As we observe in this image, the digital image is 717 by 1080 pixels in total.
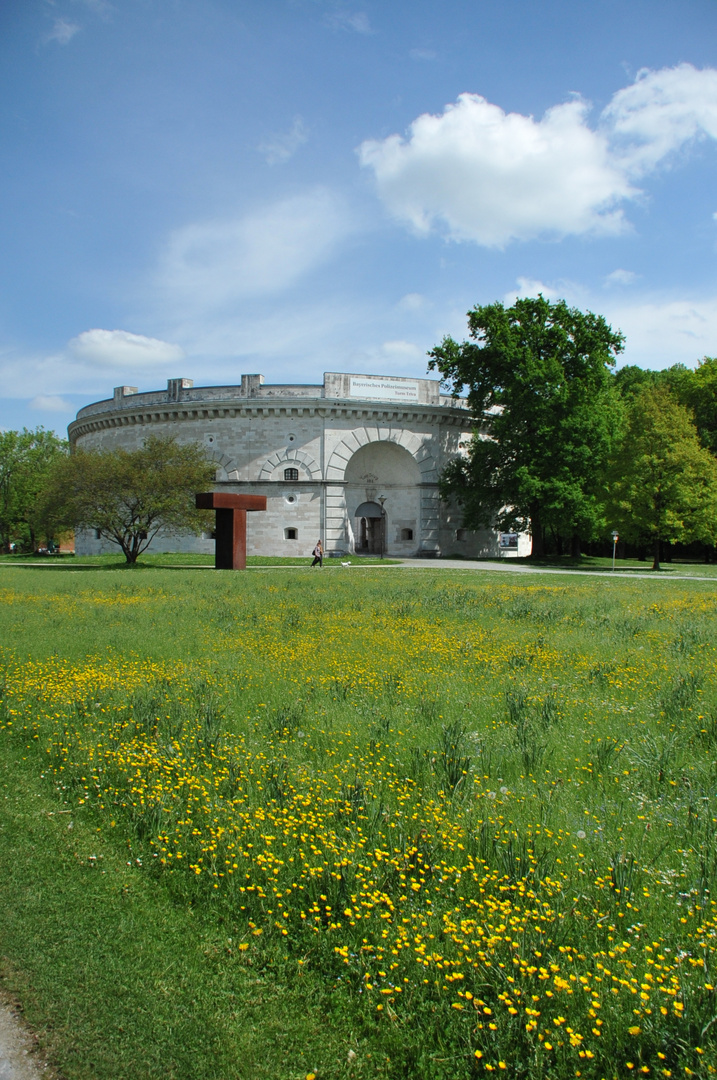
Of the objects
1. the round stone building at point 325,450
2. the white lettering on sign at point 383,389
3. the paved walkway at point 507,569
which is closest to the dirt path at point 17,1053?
the paved walkway at point 507,569

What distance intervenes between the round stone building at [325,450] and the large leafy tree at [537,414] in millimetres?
2999

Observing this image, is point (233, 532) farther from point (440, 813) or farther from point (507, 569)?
point (440, 813)

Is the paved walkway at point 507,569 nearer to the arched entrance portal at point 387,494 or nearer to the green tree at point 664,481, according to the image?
the green tree at point 664,481

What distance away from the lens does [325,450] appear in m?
45.0

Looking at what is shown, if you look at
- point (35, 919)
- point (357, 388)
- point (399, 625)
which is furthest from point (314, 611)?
point (357, 388)

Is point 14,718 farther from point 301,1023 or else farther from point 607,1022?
point 607,1022

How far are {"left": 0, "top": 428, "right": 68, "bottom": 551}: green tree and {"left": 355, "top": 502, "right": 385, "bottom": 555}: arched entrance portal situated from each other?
35.8 m

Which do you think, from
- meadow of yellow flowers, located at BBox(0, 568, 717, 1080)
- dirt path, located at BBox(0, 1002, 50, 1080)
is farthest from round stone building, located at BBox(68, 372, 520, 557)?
dirt path, located at BBox(0, 1002, 50, 1080)

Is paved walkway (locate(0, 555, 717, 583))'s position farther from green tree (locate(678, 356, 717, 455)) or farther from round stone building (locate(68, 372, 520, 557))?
green tree (locate(678, 356, 717, 455))

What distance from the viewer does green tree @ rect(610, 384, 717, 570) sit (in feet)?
118

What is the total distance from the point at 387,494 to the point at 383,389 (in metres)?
7.33

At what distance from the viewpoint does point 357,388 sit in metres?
45.4

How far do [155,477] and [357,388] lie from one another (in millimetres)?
18076

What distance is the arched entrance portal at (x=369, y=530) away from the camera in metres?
48.7
